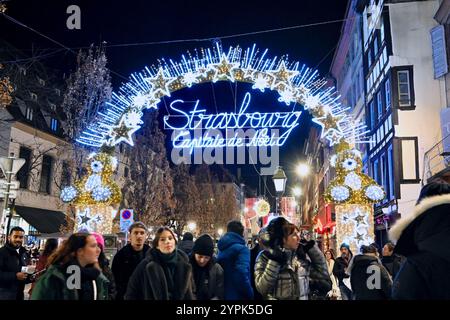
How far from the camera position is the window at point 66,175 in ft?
96.5

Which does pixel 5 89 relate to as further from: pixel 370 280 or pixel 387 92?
pixel 387 92

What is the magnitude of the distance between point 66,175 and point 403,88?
20693 mm

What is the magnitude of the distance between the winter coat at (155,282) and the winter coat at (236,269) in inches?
40.4

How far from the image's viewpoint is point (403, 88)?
846 inches

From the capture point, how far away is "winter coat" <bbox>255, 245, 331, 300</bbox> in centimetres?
512

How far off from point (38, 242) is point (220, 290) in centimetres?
2755

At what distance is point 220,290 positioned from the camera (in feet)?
18.2

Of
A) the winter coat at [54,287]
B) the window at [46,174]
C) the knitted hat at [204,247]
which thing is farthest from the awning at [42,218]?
the winter coat at [54,287]

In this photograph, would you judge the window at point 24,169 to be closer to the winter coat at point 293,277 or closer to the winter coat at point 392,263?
the winter coat at point 392,263

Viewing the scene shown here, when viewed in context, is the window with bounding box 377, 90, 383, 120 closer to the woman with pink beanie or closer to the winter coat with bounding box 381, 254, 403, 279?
the winter coat with bounding box 381, 254, 403, 279

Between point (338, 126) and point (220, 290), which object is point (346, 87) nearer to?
point (338, 126)

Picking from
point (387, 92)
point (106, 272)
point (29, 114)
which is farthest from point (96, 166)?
point (29, 114)

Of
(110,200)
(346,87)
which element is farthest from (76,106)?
(346,87)

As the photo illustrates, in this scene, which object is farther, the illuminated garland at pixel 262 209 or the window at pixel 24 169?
the window at pixel 24 169
